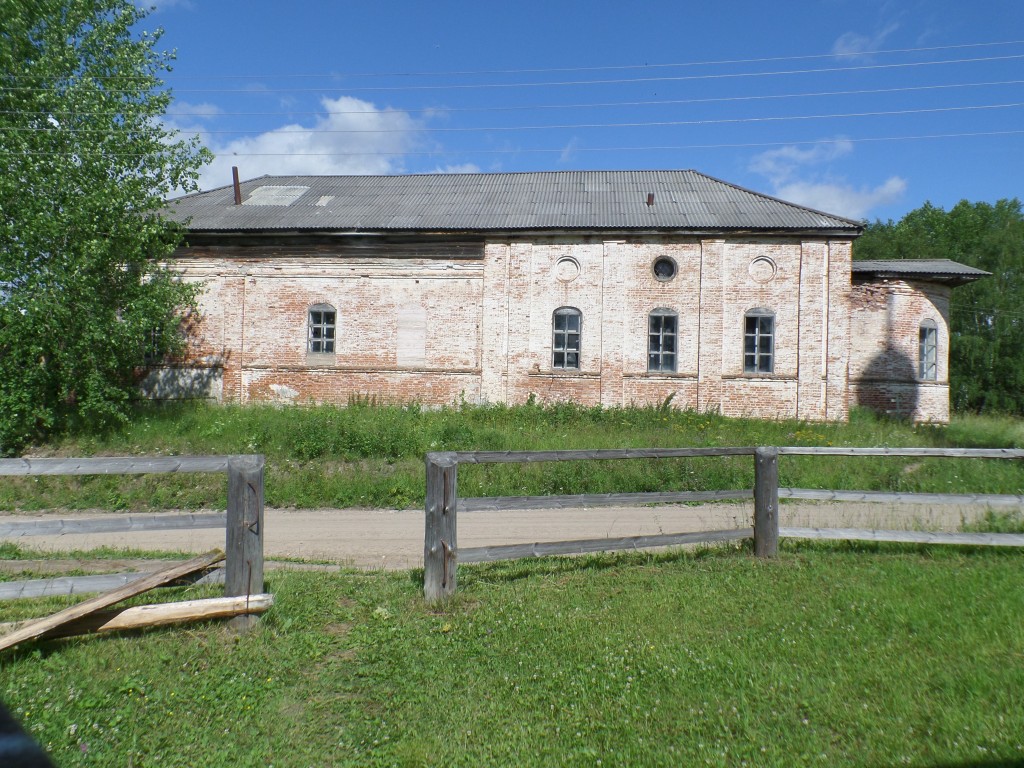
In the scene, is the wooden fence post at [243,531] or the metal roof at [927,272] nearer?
the wooden fence post at [243,531]

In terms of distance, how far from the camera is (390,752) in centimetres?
342

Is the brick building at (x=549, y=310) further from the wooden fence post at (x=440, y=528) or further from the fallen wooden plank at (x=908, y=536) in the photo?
the wooden fence post at (x=440, y=528)

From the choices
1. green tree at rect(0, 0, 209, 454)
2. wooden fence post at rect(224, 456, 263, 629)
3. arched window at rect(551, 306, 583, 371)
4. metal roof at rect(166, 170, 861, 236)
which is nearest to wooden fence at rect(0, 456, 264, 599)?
wooden fence post at rect(224, 456, 263, 629)

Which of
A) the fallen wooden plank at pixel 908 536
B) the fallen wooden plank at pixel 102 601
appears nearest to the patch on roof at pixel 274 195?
the fallen wooden plank at pixel 102 601

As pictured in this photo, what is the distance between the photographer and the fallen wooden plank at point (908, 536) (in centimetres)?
664

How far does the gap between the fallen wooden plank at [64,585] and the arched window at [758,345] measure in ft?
55.7

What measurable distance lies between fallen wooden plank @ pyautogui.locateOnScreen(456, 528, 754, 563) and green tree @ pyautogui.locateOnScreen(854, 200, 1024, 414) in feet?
112

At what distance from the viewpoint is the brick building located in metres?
18.6

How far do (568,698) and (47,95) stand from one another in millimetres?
15401

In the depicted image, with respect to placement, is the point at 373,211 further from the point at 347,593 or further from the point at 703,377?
the point at 347,593

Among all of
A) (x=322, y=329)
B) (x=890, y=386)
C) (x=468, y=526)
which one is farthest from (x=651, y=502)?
(x=890, y=386)

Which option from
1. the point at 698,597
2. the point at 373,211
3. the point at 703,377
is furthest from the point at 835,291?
the point at 698,597

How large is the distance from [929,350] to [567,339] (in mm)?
11303

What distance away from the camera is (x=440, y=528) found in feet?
17.4
